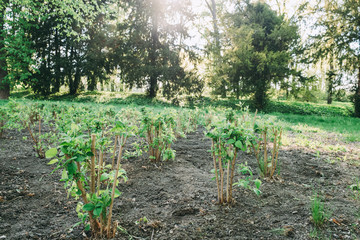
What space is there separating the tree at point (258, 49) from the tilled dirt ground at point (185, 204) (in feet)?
37.6

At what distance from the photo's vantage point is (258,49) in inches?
611

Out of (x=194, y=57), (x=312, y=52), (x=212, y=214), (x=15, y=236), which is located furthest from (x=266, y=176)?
(x=194, y=57)

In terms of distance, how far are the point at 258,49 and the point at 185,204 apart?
604 inches

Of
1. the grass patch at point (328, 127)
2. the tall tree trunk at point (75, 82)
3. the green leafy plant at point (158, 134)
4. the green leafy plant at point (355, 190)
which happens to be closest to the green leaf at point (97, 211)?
the green leafy plant at point (158, 134)

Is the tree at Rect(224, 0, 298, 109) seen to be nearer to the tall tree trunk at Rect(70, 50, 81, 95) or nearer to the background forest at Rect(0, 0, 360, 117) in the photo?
the background forest at Rect(0, 0, 360, 117)

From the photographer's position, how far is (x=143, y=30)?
698 inches

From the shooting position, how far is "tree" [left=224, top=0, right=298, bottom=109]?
13914 millimetres

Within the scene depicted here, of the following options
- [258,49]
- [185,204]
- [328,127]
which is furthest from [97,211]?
[258,49]

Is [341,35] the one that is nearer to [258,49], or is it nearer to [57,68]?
[258,49]

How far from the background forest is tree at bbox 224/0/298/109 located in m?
0.06

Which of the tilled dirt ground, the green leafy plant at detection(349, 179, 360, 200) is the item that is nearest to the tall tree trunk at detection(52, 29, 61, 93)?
the tilled dirt ground

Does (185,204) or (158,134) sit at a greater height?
(158,134)

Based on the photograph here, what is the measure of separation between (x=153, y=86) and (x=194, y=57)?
4.22 metres

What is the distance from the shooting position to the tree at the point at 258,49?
13914 mm
